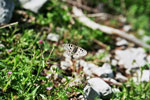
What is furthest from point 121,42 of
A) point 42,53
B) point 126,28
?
point 42,53

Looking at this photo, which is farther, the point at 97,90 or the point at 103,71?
the point at 103,71

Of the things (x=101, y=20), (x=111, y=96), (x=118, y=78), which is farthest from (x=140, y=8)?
(x=111, y=96)

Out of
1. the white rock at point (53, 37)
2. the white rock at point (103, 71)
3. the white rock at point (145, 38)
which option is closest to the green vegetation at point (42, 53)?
the white rock at point (53, 37)

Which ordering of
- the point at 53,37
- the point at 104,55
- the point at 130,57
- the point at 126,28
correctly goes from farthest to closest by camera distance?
1. the point at 126,28
2. the point at 130,57
3. the point at 104,55
4. the point at 53,37

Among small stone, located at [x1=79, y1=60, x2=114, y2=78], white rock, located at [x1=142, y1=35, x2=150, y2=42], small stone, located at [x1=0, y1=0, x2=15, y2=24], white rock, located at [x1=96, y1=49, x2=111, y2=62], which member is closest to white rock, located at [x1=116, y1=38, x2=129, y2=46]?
white rock, located at [x1=96, y1=49, x2=111, y2=62]

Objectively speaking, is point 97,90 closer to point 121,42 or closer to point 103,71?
point 103,71

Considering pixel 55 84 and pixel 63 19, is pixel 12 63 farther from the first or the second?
pixel 63 19
